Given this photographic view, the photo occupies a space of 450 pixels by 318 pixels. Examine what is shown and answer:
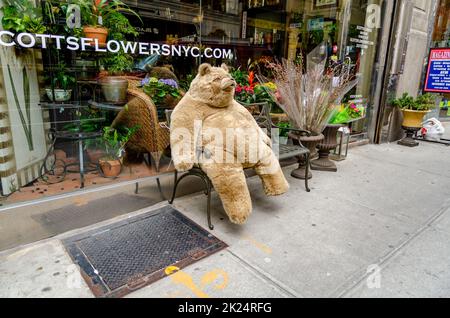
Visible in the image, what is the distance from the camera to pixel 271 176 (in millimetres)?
2988

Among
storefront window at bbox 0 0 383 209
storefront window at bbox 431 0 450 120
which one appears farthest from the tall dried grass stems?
storefront window at bbox 431 0 450 120

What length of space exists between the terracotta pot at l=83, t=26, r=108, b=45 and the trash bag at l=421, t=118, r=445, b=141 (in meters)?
6.76

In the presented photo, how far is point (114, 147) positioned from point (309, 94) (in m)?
2.56

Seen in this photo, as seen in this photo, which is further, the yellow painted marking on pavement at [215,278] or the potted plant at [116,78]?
the potted plant at [116,78]

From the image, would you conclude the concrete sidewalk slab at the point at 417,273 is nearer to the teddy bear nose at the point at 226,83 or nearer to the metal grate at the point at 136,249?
the metal grate at the point at 136,249

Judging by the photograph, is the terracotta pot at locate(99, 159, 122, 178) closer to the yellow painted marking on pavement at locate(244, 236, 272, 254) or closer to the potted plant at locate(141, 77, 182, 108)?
the potted plant at locate(141, 77, 182, 108)

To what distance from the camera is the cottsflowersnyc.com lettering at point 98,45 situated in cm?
273

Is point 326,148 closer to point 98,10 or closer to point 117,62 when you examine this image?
point 117,62

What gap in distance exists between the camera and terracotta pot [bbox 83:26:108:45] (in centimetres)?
306

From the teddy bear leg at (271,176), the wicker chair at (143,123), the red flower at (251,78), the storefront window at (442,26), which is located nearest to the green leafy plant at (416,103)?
the storefront window at (442,26)

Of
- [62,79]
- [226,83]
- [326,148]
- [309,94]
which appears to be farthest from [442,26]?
[62,79]

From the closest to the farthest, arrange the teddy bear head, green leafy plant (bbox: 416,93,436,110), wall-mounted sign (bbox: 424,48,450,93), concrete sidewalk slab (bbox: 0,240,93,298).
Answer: concrete sidewalk slab (bbox: 0,240,93,298) → the teddy bear head → green leafy plant (bbox: 416,93,436,110) → wall-mounted sign (bbox: 424,48,450,93)

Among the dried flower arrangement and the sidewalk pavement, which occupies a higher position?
the dried flower arrangement

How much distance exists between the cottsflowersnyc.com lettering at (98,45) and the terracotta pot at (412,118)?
4.28 m
